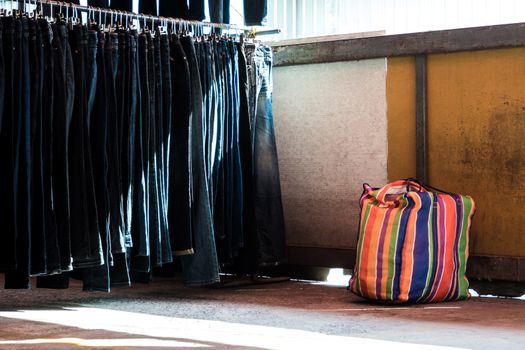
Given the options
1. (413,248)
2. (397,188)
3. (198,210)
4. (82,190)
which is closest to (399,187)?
(397,188)

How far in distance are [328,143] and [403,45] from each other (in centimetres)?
67

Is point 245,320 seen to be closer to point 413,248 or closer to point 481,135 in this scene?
point 413,248

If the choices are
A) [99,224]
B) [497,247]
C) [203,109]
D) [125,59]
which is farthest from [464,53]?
[99,224]

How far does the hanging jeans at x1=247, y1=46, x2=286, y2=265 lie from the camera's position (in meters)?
4.55

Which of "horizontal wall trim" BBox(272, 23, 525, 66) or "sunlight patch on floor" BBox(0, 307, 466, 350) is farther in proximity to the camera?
"horizontal wall trim" BBox(272, 23, 525, 66)

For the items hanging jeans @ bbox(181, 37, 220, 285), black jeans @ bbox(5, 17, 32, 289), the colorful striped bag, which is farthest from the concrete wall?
black jeans @ bbox(5, 17, 32, 289)

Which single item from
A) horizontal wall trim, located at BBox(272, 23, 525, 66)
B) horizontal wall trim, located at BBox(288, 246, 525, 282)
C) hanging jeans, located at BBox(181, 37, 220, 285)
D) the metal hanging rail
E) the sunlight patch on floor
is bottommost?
the sunlight patch on floor

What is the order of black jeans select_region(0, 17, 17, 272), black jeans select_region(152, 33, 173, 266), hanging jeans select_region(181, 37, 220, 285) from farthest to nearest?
hanging jeans select_region(181, 37, 220, 285), black jeans select_region(152, 33, 173, 266), black jeans select_region(0, 17, 17, 272)

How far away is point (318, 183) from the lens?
4.86 m

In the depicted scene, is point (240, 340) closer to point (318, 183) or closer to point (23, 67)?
point (23, 67)

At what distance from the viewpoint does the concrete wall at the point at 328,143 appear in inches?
184

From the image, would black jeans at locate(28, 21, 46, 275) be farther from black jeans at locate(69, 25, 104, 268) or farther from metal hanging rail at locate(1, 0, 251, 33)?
metal hanging rail at locate(1, 0, 251, 33)

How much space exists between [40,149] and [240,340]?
46.0 inches

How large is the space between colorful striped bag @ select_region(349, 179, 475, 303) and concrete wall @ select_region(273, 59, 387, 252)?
2.05 ft
